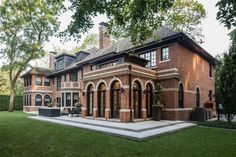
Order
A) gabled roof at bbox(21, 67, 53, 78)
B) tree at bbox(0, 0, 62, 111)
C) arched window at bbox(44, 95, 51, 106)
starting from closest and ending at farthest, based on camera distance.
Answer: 1. tree at bbox(0, 0, 62, 111)
2. gabled roof at bbox(21, 67, 53, 78)
3. arched window at bbox(44, 95, 51, 106)

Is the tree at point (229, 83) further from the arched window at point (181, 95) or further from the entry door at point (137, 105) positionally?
the entry door at point (137, 105)

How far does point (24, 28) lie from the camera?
2862 cm

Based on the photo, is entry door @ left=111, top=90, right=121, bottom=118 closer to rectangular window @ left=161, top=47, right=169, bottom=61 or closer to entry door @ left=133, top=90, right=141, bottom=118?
entry door @ left=133, top=90, right=141, bottom=118

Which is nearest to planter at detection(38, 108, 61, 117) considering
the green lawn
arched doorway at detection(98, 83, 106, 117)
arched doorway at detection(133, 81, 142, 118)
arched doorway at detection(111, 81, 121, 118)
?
arched doorway at detection(98, 83, 106, 117)

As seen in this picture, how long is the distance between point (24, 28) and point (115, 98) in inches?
799

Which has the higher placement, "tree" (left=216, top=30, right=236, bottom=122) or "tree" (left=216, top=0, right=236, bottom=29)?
"tree" (left=216, top=0, right=236, bottom=29)

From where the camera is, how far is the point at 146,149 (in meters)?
7.54

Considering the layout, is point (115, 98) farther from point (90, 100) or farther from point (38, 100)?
point (38, 100)

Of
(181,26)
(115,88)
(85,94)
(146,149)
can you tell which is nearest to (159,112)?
(115,88)

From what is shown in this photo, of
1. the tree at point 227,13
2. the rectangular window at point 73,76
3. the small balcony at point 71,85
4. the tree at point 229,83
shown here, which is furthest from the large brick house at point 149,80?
the rectangular window at point 73,76

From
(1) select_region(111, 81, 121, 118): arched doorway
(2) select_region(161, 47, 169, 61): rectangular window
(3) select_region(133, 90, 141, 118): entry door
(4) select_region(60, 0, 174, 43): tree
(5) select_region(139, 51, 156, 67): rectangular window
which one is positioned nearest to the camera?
(4) select_region(60, 0, 174, 43): tree

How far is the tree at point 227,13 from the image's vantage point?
6.91m

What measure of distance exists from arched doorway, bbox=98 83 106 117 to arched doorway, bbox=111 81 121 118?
113cm

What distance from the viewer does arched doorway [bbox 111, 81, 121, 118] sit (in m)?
15.3
